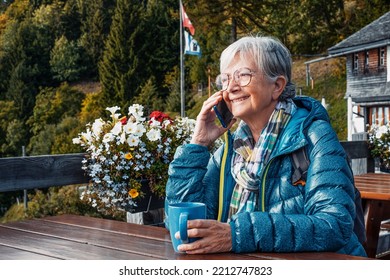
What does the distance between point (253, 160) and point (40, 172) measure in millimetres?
1269

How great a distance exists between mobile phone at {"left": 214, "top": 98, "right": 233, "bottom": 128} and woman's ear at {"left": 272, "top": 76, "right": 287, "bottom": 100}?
0.39 ft

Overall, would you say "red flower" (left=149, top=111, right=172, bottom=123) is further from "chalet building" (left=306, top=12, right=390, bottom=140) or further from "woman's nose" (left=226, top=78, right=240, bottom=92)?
"chalet building" (left=306, top=12, right=390, bottom=140)

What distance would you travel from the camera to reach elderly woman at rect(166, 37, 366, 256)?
129 centimetres

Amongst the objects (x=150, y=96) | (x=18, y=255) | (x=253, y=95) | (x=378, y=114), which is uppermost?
(x=150, y=96)

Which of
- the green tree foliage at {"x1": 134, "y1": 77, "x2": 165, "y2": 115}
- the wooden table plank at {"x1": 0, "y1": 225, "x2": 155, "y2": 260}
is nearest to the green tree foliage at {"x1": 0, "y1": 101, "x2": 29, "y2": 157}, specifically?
the green tree foliage at {"x1": 134, "y1": 77, "x2": 165, "y2": 115}

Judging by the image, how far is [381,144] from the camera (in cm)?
439

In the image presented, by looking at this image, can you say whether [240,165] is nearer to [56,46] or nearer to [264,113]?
[264,113]

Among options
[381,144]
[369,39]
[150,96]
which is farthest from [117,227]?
[150,96]

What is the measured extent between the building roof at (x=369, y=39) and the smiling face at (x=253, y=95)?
2115 centimetres

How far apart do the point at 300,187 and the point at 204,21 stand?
28475 millimetres

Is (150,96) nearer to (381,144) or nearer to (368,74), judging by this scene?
(368,74)

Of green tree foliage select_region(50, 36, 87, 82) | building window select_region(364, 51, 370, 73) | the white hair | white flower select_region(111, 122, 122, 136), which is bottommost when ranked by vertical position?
white flower select_region(111, 122, 122, 136)

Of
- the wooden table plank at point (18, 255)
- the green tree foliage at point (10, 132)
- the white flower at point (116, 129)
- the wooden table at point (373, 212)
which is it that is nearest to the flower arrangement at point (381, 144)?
the wooden table at point (373, 212)

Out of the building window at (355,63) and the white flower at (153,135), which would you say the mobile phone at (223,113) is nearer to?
the white flower at (153,135)
